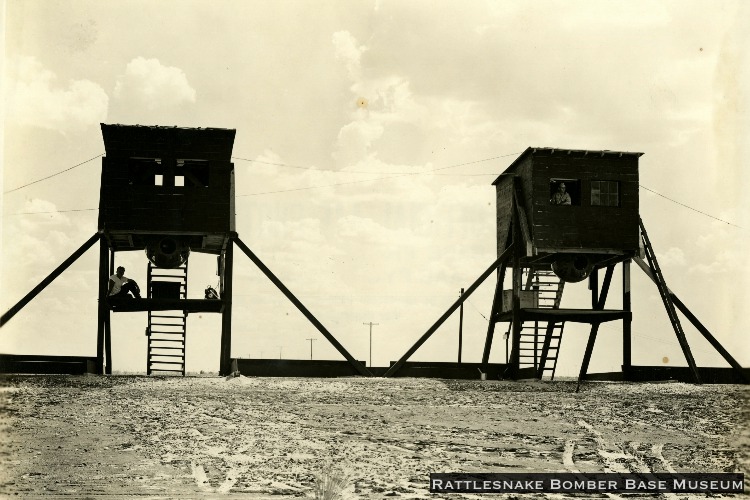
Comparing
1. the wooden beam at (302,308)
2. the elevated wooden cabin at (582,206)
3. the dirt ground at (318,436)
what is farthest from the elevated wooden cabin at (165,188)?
the elevated wooden cabin at (582,206)

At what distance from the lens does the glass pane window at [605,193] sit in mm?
29047

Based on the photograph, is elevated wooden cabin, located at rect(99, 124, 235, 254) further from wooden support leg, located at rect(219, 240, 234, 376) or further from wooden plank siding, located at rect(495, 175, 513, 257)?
wooden plank siding, located at rect(495, 175, 513, 257)

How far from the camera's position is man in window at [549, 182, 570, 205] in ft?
95.6

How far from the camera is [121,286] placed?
1069 inches

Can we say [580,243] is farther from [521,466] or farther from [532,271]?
[521,466]

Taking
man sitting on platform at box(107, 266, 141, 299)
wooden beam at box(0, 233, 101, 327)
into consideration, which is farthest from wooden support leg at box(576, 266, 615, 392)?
wooden beam at box(0, 233, 101, 327)

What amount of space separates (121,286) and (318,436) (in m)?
13.3

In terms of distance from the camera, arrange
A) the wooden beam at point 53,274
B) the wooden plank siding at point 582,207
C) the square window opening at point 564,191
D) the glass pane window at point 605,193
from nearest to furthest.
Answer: the wooden beam at point 53,274 → the wooden plank siding at point 582,207 → the glass pane window at point 605,193 → the square window opening at point 564,191

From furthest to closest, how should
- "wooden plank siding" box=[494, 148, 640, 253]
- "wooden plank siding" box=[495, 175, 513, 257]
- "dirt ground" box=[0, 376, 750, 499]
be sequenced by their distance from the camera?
"wooden plank siding" box=[495, 175, 513, 257], "wooden plank siding" box=[494, 148, 640, 253], "dirt ground" box=[0, 376, 750, 499]

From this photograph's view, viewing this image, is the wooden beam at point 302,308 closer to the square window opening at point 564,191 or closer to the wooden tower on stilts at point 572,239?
the wooden tower on stilts at point 572,239

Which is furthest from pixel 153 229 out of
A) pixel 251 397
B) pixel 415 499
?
pixel 415 499

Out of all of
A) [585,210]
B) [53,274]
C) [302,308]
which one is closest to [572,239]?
[585,210]

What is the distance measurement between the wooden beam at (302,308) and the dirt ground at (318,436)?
4.53 metres

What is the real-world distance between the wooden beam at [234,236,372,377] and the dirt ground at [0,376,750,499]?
4531 millimetres
